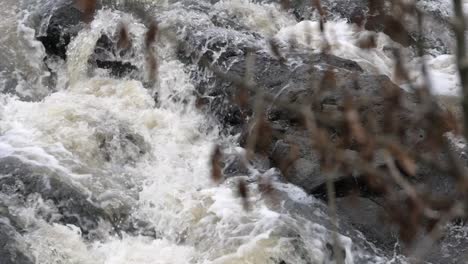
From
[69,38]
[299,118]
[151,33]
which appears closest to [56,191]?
[299,118]

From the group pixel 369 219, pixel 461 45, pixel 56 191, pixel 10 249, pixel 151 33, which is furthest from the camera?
pixel 369 219

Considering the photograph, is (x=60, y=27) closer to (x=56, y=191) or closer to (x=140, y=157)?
(x=140, y=157)

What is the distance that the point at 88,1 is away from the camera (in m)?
2.04

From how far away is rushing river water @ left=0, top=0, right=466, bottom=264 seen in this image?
5.65 meters

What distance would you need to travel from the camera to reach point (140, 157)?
7230 mm

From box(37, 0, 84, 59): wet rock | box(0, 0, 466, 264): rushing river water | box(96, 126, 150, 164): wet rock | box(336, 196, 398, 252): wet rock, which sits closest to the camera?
box(0, 0, 466, 264): rushing river water

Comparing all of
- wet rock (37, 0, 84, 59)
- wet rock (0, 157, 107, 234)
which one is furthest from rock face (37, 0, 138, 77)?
wet rock (0, 157, 107, 234)

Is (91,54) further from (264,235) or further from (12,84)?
(264,235)

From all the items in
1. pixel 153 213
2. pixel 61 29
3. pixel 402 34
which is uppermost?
pixel 402 34

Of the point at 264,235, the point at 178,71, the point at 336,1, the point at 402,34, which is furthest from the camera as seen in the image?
the point at 336,1

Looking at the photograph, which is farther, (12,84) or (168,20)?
(168,20)

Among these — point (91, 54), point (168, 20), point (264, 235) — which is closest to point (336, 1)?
point (168, 20)

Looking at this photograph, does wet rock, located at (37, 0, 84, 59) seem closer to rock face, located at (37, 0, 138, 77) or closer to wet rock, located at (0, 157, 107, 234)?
rock face, located at (37, 0, 138, 77)

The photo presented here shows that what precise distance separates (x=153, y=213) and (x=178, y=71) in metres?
2.78
